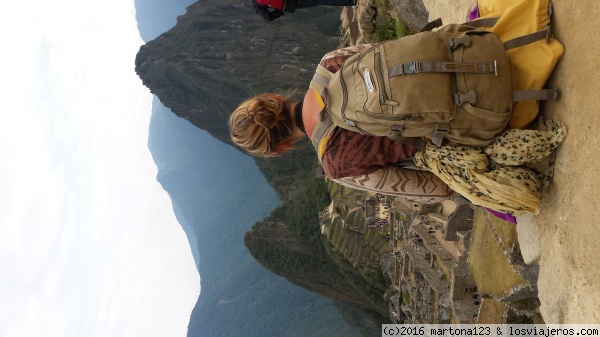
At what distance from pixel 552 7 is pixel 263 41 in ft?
178

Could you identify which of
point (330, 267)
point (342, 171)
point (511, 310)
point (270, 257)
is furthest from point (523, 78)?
point (270, 257)

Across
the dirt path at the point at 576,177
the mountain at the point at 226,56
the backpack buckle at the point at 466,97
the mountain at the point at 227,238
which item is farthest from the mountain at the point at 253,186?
the backpack buckle at the point at 466,97

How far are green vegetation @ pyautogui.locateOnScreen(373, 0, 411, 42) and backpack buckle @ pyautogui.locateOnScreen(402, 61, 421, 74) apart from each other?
30.1 ft

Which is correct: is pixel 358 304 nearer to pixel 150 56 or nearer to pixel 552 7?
pixel 552 7

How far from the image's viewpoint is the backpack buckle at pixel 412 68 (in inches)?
84.0

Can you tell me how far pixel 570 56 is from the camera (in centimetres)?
234

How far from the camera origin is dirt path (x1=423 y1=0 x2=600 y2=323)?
223 centimetres

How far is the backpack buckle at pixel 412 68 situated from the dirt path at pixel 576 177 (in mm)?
865

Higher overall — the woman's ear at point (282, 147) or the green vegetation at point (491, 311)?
the woman's ear at point (282, 147)

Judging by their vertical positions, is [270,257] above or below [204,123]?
below

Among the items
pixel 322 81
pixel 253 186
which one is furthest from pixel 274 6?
pixel 253 186

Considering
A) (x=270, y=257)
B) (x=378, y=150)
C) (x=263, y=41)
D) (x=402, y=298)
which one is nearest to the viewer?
(x=378, y=150)

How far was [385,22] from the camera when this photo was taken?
1269cm

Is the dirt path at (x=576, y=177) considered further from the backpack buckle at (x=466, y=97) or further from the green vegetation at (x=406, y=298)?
the green vegetation at (x=406, y=298)
